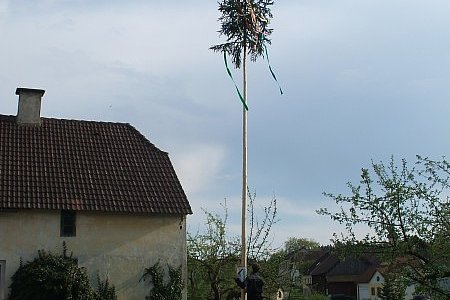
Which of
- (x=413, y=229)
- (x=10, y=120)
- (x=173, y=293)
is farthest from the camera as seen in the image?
(x=10, y=120)

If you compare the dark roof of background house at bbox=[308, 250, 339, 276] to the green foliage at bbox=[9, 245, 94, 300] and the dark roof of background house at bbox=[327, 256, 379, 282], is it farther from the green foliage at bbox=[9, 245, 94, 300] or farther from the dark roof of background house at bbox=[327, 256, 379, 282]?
the green foliage at bbox=[9, 245, 94, 300]

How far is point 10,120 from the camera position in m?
27.7

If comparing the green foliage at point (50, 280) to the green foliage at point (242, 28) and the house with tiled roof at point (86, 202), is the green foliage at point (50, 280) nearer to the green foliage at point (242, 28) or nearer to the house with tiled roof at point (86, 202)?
the house with tiled roof at point (86, 202)

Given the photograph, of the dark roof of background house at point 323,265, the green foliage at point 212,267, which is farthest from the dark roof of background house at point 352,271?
the green foliage at point 212,267

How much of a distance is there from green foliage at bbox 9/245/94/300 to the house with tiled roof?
49cm

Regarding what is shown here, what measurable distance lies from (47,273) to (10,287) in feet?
4.82

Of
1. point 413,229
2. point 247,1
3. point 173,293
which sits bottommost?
point 173,293

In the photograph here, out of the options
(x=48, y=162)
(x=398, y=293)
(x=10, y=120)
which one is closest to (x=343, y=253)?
(x=398, y=293)

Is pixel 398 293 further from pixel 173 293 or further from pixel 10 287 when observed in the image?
pixel 10 287

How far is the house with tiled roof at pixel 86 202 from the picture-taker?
2414 centimetres

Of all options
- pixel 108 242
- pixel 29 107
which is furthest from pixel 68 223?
pixel 29 107

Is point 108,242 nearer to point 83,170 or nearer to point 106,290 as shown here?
point 106,290

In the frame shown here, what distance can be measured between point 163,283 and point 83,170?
18.0ft

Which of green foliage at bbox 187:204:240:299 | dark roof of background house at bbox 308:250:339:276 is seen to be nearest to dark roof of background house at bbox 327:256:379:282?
dark roof of background house at bbox 308:250:339:276
